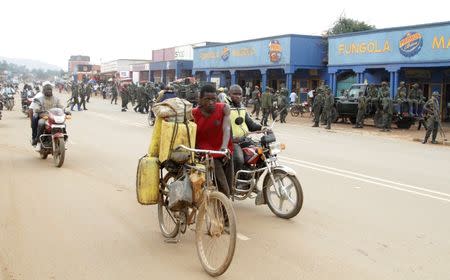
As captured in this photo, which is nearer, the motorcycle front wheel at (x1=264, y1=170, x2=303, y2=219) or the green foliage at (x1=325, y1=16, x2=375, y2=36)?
the motorcycle front wheel at (x1=264, y1=170, x2=303, y2=219)

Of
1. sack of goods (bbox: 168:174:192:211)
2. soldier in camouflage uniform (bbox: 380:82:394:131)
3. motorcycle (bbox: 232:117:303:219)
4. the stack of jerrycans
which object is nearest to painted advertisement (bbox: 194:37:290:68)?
soldier in camouflage uniform (bbox: 380:82:394:131)

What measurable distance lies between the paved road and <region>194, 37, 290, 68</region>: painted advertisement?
23.2 meters

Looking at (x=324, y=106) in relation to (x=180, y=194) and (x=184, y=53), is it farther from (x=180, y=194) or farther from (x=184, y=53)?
(x=184, y=53)

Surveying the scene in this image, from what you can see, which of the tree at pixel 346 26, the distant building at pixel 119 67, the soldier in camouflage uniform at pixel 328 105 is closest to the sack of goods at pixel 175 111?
the soldier in camouflage uniform at pixel 328 105

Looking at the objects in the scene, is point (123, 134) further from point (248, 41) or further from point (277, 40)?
point (248, 41)

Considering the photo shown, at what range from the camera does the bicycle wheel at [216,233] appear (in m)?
4.25

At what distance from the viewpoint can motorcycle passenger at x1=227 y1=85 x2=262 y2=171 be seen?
6.43m

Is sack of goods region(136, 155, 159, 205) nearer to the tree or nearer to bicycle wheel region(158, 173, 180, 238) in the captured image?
bicycle wheel region(158, 173, 180, 238)

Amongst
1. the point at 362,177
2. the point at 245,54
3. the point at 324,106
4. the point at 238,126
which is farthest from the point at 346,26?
the point at 238,126

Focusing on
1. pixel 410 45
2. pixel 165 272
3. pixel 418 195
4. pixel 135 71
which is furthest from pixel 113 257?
pixel 135 71

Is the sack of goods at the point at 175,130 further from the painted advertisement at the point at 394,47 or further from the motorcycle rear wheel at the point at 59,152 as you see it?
the painted advertisement at the point at 394,47

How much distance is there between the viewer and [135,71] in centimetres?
6456

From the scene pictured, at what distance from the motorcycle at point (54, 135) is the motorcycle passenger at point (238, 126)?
4369mm

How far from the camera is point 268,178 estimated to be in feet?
21.3
